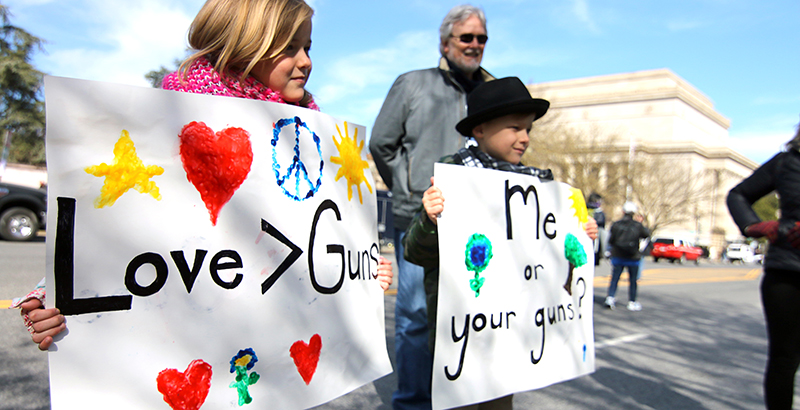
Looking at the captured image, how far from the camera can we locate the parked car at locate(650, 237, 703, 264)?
34.3 meters

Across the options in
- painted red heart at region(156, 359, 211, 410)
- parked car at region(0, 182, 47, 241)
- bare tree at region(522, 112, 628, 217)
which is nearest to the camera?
painted red heart at region(156, 359, 211, 410)

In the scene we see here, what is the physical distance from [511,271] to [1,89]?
81.5 ft

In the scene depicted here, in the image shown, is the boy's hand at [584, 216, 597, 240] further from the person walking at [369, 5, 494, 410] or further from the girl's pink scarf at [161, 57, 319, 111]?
the girl's pink scarf at [161, 57, 319, 111]

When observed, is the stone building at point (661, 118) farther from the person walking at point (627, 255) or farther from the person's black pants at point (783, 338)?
the person's black pants at point (783, 338)

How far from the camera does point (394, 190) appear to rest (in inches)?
107

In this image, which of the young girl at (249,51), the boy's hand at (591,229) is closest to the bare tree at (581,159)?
the boy's hand at (591,229)

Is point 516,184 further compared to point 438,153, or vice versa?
point 438,153

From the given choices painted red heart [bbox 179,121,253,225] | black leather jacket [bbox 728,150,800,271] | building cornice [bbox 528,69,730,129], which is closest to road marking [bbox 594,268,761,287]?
black leather jacket [bbox 728,150,800,271]

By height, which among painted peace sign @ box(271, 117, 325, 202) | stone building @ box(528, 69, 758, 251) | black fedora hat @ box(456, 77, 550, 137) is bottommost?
painted peace sign @ box(271, 117, 325, 202)

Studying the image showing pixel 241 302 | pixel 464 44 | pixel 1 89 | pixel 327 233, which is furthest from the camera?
pixel 1 89

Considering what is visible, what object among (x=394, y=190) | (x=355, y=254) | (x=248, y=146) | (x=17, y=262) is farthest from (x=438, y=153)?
(x=17, y=262)

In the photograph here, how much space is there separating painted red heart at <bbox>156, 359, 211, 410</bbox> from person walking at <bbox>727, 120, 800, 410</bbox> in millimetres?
2399

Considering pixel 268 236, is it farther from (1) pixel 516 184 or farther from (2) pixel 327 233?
(1) pixel 516 184

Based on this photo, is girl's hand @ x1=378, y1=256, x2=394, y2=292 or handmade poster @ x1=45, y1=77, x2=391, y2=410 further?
girl's hand @ x1=378, y1=256, x2=394, y2=292
